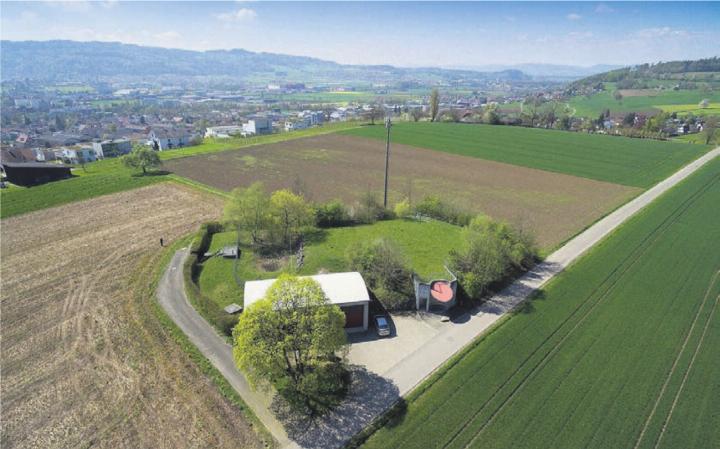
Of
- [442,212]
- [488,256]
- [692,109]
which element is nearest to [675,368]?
[488,256]

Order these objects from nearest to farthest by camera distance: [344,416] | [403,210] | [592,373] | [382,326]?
[344,416], [592,373], [382,326], [403,210]

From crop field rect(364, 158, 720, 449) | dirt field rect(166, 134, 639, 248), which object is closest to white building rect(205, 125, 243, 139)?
dirt field rect(166, 134, 639, 248)

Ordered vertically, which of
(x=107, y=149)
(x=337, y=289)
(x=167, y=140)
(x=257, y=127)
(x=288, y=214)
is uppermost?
(x=288, y=214)

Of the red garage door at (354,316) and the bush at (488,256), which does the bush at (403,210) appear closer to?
the bush at (488,256)

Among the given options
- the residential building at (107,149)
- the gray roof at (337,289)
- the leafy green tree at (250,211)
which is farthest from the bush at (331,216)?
the residential building at (107,149)

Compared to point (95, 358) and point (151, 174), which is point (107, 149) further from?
point (95, 358)

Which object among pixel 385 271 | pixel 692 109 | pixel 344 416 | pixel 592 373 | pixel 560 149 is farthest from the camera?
pixel 692 109

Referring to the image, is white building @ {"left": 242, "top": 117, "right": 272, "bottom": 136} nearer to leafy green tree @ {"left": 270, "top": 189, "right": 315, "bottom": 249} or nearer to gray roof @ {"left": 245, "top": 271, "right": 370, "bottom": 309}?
leafy green tree @ {"left": 270, "top": 189, "right": 315, "bottom": 249}
